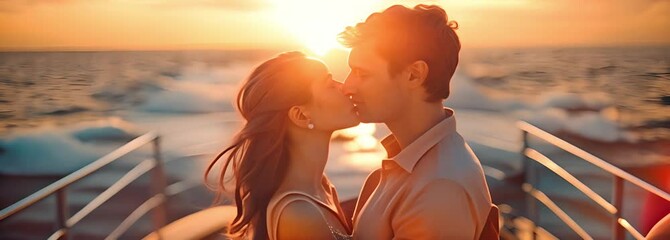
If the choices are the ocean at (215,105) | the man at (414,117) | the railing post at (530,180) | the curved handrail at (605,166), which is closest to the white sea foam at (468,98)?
the ocean at (215,105)

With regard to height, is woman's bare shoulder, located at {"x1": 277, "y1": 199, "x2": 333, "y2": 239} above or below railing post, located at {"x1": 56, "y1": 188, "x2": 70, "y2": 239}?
above

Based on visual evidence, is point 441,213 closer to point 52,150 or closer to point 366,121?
point 366,121

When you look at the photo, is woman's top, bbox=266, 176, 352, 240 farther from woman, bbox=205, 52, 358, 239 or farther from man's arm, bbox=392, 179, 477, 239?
man's arm, bbox=392, 179, 477, 239

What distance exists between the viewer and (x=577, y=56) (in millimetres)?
29062

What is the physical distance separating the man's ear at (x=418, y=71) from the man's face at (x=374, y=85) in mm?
19

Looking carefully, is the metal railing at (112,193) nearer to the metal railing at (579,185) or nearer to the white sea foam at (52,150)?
the metal railing at (579,185)

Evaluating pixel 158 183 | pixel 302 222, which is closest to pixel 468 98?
pixel 158 183

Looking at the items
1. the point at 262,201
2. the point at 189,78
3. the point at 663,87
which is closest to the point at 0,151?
the point at 189,78

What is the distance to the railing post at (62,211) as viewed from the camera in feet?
6.09

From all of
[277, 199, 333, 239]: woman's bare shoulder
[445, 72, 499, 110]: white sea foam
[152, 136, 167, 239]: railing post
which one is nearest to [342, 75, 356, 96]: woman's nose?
[277, 199, 333, 239]: woman's bare shoulder

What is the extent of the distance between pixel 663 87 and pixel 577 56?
732 centimetres

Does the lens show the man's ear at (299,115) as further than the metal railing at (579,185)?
No

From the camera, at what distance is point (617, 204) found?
82.2 inches

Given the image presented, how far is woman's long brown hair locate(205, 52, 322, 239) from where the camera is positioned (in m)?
1.34
